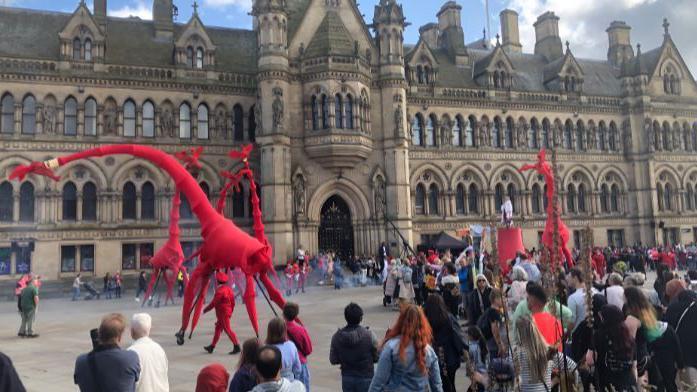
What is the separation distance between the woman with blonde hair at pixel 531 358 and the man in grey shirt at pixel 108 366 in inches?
148

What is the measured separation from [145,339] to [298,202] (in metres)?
26.0

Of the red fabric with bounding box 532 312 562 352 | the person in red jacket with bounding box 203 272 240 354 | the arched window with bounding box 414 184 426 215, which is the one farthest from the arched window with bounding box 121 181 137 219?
the red fabric with bounding box 532 312 562 352

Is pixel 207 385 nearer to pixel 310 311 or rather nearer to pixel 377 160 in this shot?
pixel 310 311

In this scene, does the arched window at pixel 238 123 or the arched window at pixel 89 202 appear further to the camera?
the arched window at pixel 238 123

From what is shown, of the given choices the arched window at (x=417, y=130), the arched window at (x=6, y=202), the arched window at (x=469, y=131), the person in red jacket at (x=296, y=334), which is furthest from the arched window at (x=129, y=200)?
the person in red jacket at (x=296, y=334)

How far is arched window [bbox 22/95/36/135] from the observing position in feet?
97.8

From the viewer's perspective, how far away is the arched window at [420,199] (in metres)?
38.1

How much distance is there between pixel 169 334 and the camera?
50.7 feet

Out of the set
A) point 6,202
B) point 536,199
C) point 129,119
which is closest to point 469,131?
point 536,199

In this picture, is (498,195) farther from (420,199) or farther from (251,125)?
(251,125)

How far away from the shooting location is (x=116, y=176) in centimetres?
3088

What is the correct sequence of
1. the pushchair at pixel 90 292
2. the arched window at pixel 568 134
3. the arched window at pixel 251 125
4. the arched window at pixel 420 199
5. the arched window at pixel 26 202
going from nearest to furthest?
the pushchair at pixel 90 292, the arched window at pixel 26 202, the arched window at pixel 251 125, the arched window at pixel 420 199, the arched window at pixel 568 134

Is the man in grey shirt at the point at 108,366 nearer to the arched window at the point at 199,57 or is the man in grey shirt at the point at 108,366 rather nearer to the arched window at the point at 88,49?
the arched window at the point at 88,49

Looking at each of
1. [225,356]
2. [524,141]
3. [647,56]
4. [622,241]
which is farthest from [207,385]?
[647,56]
